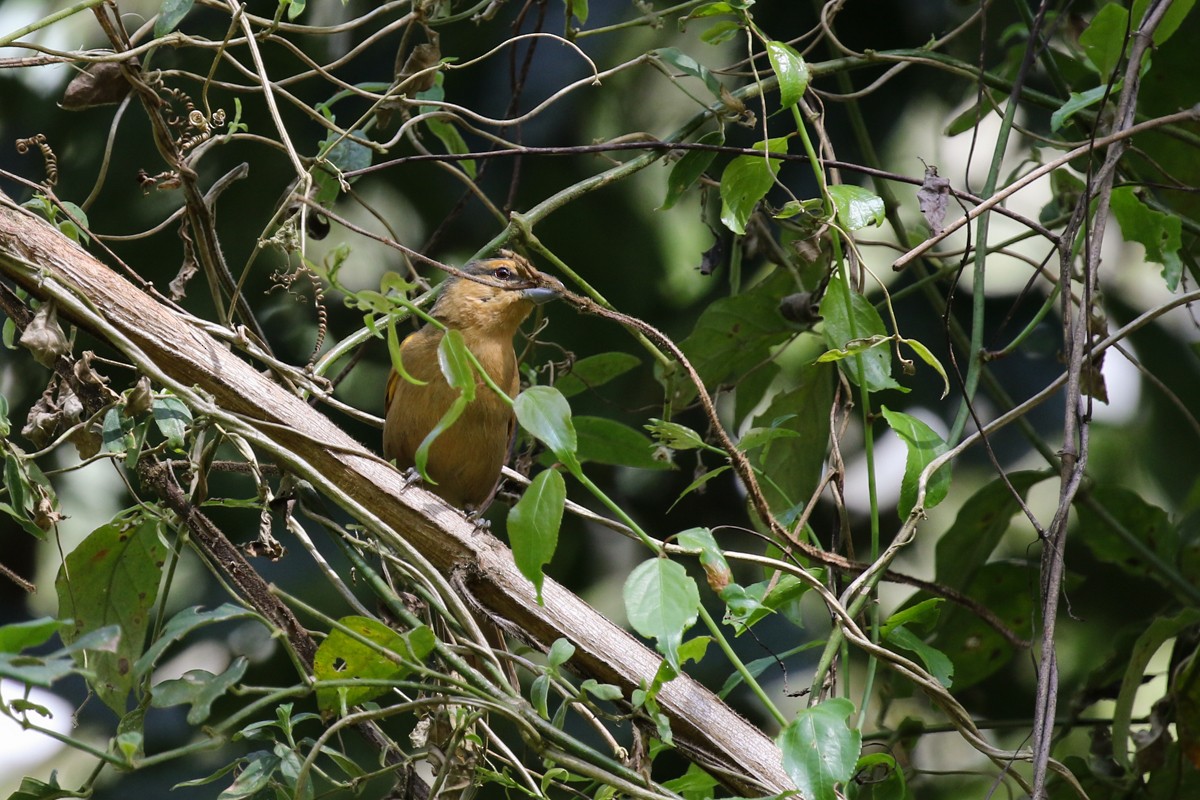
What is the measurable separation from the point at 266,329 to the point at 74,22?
1322mm

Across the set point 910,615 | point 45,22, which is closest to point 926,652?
point 910,615

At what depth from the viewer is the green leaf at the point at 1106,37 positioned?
8.20ft

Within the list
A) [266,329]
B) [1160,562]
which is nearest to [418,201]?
[266,329]

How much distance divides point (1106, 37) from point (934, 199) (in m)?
0.58

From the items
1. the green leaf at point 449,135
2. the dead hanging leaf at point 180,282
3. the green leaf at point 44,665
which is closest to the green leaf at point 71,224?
the dead hanging leaf at point 180,282

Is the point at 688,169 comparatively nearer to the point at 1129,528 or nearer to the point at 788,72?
the point at 788,72

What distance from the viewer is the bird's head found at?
3.60 meters

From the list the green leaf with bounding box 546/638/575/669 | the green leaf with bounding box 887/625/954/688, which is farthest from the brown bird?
the green leaf with bounding box 546/638/575/669

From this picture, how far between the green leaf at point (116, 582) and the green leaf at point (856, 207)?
1.45 meters

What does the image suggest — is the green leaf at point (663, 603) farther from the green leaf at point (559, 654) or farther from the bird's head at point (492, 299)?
the bird's head at point (492, 299)

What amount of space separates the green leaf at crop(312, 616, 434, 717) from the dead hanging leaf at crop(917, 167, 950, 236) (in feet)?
4.16

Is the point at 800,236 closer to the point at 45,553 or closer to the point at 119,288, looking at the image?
the point at 119,288

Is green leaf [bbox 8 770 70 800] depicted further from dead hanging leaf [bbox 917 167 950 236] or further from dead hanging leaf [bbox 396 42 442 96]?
dead hanging leaf [bbox 917 167 950 236]

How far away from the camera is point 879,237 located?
5234 mm
